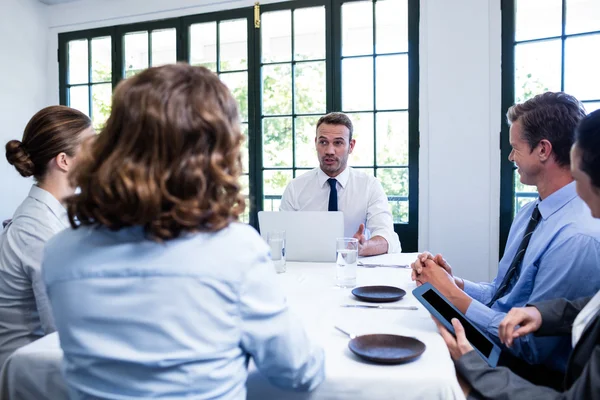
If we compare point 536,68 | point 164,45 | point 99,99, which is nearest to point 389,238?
point 536,68

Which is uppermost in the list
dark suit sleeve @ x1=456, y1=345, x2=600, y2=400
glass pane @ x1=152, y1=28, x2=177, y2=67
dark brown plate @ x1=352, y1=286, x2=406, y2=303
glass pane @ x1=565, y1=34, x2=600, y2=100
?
glass pane @ x1=152, y1=28, x2=177, y2=67

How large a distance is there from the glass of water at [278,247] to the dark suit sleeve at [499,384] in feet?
3.10

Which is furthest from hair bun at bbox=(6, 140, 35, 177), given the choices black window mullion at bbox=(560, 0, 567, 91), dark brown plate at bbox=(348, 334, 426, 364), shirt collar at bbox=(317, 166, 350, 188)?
black window mullion at bbox=(560, 0, 567, 91)

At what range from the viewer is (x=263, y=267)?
0.84 meters

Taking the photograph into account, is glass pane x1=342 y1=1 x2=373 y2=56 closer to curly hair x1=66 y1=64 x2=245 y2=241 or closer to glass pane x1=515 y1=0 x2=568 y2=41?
glass pane x1=515 y1=0 x2=568 y2=41

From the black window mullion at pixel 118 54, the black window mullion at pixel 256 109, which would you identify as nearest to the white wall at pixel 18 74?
the black window mullion at pixel 118 54

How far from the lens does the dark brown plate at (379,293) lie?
156 centimetres

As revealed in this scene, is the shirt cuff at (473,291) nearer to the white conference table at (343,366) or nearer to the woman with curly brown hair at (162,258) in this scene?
the white conference table at (343,366)

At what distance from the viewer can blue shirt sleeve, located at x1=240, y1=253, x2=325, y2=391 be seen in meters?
0.83

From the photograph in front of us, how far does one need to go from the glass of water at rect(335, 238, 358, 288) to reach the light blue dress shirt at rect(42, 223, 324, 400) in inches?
37.3

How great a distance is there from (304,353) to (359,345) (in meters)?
A: 0.29

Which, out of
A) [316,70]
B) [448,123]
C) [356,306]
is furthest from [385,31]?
[356,306]

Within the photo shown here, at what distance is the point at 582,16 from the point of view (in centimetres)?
317

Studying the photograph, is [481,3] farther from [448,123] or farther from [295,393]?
[295,393]
